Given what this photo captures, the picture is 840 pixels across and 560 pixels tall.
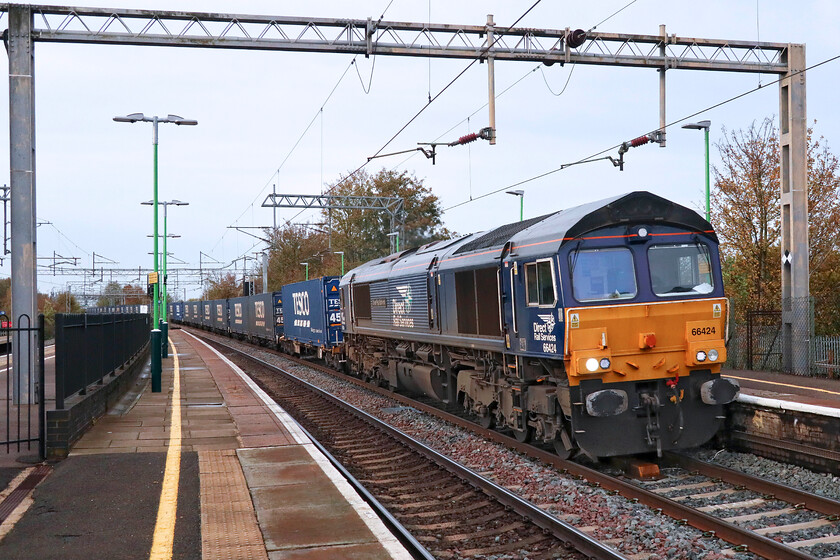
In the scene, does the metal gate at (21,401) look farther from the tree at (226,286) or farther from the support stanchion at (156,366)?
the tree at (226,286)

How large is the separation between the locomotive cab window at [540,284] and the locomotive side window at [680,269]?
127 centimetres

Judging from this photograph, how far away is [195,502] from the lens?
7.67 m

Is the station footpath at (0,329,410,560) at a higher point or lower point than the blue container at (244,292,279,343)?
lower

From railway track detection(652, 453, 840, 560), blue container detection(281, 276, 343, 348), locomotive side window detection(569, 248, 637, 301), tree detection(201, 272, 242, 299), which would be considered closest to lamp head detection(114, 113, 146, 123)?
blue container detection(281, 276, 343, 348)

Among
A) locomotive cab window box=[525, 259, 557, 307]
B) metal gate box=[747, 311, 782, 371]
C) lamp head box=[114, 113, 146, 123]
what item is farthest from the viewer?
lamp head box=[114, 113, 146, 123]

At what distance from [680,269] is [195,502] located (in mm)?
6440

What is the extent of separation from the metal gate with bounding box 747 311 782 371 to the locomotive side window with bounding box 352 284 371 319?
10067 millimetres

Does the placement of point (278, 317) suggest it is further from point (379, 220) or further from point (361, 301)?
point (379, 220)

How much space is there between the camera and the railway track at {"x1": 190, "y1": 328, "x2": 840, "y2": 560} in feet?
21.9

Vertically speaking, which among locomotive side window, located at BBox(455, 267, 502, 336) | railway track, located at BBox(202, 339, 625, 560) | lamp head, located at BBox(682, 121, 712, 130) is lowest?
railway track, located at BBox(202, 339, 625, 560)

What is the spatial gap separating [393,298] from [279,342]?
20.4m

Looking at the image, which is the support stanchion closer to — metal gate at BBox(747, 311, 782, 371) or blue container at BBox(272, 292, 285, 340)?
metal gate at BBox(747, 311, 782, 371)

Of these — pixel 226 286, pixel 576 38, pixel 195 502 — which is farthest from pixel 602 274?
pixel 226 286

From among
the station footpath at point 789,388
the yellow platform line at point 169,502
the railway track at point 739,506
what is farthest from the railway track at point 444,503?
the station footpath at point 789,388
